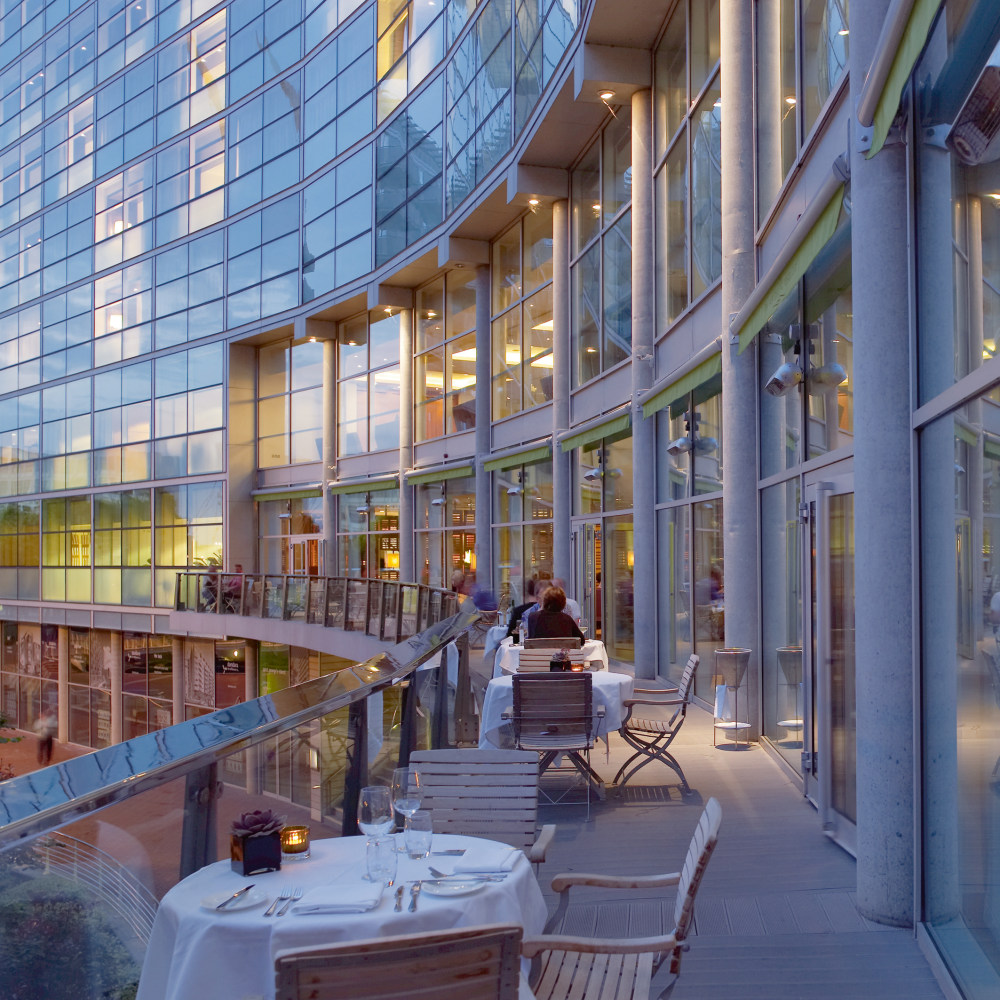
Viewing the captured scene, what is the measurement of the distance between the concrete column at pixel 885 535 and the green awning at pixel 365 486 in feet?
70.7

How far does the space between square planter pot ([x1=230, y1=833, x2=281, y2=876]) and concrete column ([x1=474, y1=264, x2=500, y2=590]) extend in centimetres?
1875

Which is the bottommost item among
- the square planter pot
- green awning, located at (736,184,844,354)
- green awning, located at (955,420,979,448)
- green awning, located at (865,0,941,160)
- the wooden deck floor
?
the wooden deck floor

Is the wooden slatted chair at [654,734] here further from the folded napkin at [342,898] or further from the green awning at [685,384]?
the folded napkin at [342,898]

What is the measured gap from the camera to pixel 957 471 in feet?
13.2

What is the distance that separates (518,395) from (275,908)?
1851 cm

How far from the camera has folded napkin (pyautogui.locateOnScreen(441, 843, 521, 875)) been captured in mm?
3383

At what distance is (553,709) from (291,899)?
171 inches

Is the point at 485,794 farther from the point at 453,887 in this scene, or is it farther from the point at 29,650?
the point at 29,650

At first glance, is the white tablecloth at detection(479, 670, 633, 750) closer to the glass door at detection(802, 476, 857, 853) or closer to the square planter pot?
the glass door at detection(802, 476, 857, 853)

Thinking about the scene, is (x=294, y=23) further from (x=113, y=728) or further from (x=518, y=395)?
(x=113, y=728)

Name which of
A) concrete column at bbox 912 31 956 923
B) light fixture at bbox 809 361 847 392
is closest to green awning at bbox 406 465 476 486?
light fixture at bbox 809 361 847 392

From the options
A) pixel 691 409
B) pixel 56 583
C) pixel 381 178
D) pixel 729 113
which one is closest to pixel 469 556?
pixel 381 178

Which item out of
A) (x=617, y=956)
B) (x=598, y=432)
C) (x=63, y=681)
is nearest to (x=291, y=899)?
(x=617, y=956)

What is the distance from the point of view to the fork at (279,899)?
299 cm
